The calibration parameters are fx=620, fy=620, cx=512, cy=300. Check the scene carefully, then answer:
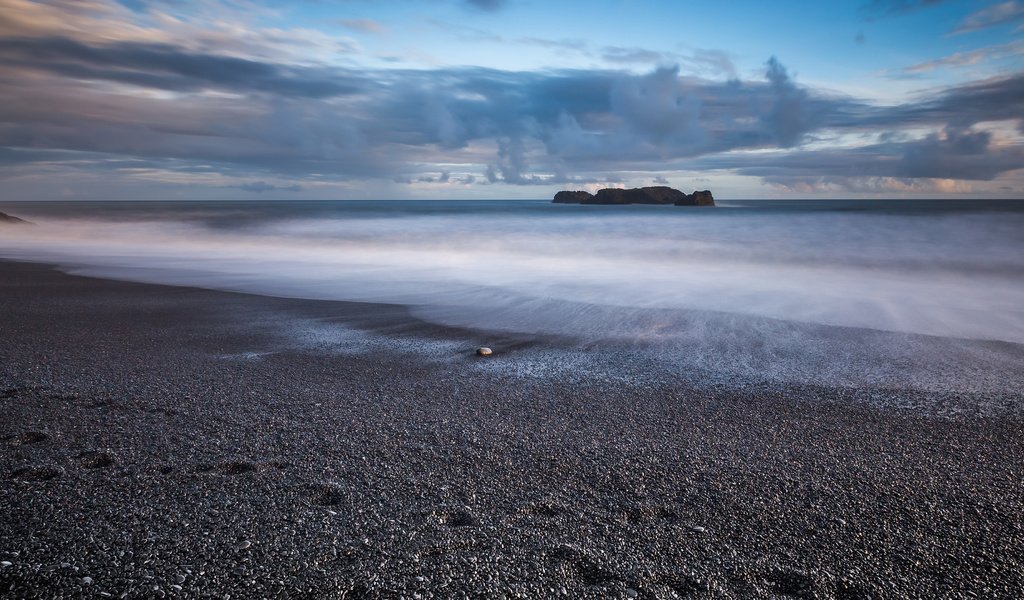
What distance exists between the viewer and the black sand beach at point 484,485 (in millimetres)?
2344

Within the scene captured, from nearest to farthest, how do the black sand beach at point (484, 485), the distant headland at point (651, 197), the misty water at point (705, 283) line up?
the black sand beach at point (484, 485)
the misty water at point (705, 283)
the distant headland at point (651, 197)

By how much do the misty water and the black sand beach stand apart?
1.50 m

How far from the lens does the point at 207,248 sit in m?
21.3

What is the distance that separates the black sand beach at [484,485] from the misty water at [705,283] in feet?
4.92

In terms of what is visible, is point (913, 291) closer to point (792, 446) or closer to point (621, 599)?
point (792, 446)

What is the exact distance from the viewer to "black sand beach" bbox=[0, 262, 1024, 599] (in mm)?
2344

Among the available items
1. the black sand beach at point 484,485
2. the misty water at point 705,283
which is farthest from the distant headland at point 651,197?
the black sand beach at point 484,485

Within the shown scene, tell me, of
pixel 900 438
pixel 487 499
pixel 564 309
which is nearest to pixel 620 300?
pixel 564 309

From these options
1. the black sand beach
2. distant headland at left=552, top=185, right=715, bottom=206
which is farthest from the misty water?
distant headland at left=552, top=185, right=715, bottom=206

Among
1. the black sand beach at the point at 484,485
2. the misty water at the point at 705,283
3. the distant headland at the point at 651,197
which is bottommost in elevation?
the black sand beach at the point at 484,485

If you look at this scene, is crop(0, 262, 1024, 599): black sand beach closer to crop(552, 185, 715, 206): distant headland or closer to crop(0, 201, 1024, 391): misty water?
crop(0, 201, 1024, 391): misty water

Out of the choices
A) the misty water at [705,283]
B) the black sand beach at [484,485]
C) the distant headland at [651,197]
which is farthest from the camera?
the distant headland at [651,197]

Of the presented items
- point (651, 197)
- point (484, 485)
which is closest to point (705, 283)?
point (484, 485)

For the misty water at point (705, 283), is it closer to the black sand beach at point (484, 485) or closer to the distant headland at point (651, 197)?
the black sand beach at point (484, 485)
